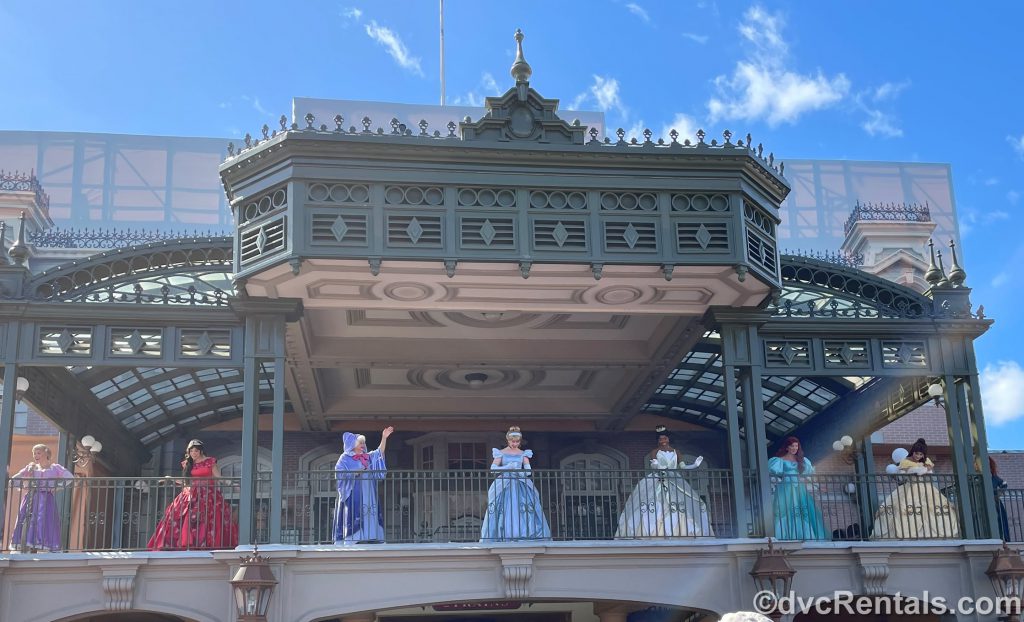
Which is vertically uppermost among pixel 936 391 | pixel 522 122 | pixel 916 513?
pixel 522 122

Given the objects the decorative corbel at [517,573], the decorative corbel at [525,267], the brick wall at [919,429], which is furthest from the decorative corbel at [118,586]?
the brick wall at [919,429]

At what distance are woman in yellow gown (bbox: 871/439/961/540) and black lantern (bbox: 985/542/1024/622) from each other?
778 mm

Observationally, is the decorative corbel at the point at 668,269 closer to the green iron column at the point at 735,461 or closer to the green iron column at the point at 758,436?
the green iron column at the point at 735,461

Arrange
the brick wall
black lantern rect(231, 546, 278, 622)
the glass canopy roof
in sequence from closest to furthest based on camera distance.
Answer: black lantern rect(231, 546, 278, 622) → the glass canopy roof → the brick wall

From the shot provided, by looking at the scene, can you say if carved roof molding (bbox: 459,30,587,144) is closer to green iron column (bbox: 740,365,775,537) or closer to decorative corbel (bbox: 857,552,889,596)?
green iron column (bbox: 740,365,775,537)

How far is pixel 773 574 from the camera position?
13.8m

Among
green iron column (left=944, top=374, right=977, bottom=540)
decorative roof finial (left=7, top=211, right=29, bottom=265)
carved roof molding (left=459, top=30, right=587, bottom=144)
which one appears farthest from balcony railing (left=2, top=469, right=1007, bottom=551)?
carved roof molding (left=459, top=30, right=587, bottom=144)

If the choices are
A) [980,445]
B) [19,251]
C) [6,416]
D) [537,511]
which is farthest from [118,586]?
[980,445]

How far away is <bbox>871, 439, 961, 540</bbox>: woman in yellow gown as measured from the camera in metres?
15.2

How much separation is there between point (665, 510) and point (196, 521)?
5.85 metres

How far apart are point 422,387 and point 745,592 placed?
7.37m

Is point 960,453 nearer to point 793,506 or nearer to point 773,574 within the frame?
point 793,506

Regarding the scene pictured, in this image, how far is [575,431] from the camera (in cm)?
2081

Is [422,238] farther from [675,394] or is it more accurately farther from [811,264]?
[675,394]
